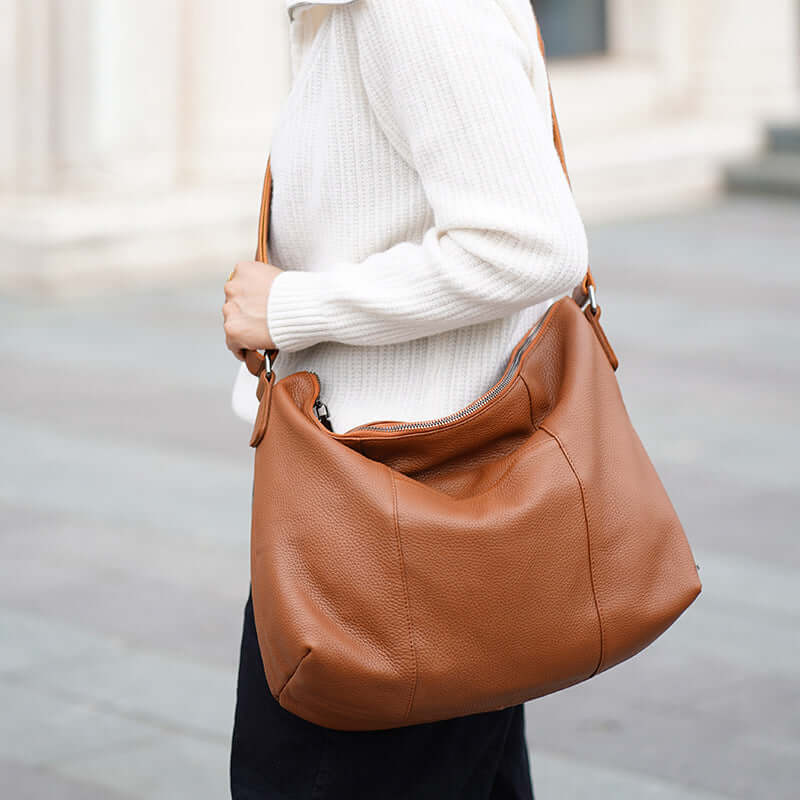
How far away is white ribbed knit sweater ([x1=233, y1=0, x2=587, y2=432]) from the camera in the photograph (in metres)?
1.52

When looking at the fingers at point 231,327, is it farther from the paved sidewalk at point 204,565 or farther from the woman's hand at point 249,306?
the paved sidewalk at point 204,565

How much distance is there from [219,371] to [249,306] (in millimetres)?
4955

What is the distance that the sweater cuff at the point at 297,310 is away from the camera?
1.65 metres

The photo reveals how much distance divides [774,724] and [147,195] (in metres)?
6.54

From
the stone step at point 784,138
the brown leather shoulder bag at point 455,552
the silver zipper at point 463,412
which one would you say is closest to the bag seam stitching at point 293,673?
the brown leather shoulder bag at point 455,552

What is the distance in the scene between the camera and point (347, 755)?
1702mm

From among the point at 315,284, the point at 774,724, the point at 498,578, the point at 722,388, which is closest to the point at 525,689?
the point at 498,578

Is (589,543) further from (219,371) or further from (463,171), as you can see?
(219,371)

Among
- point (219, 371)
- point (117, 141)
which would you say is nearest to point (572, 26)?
point (117, 141)

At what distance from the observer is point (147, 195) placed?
29.1ft

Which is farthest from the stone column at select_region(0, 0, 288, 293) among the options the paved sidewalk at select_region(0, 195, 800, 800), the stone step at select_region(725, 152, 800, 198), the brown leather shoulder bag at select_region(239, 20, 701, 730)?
the brown leather shoulder bag at select_region(239, 20, 701, 730)

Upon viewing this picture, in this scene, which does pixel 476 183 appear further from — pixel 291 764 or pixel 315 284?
pixel 291 764

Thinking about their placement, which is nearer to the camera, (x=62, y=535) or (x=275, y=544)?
(x=275, y=544)

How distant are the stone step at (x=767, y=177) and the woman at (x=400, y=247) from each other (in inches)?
469
